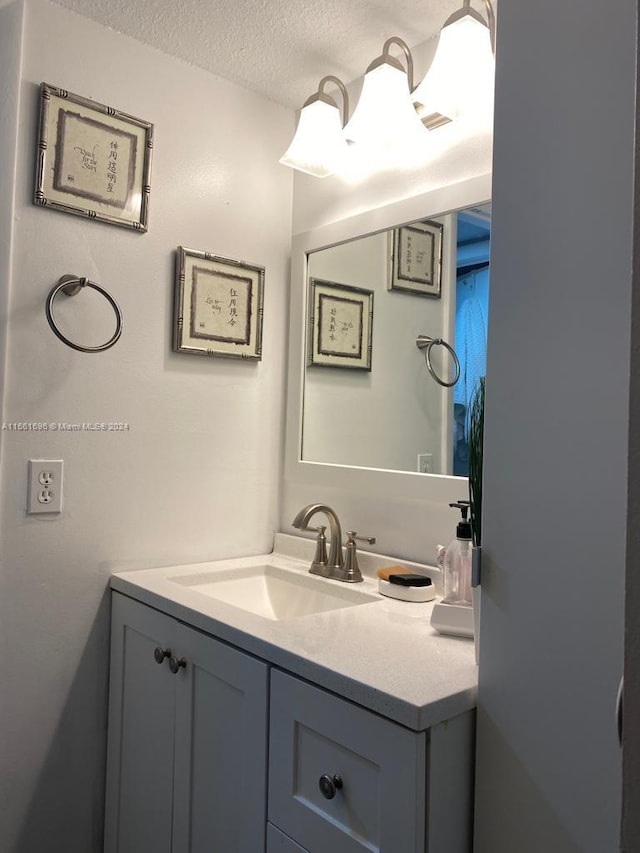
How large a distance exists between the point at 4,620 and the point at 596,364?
1278mm

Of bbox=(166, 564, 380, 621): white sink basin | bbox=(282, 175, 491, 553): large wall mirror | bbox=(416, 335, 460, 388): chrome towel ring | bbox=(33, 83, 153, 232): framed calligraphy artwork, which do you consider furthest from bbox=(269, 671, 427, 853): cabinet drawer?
bbox=(33, 83, 153, 232): framed calligraphy artwork

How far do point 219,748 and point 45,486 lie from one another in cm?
67

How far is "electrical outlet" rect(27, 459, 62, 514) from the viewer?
4.64ft

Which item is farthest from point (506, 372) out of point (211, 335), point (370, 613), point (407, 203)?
point (211, 335)

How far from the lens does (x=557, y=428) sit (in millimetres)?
860

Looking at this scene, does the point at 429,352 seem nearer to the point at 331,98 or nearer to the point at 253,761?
the point at 331,98

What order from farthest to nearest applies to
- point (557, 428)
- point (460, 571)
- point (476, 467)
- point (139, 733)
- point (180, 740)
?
point (139, 733)
point (180, 740)
point (460, 571)
point (476, 467)
point (557, 428)

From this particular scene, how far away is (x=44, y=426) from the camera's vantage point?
1.44m

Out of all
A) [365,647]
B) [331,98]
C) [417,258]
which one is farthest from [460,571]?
[331,98]

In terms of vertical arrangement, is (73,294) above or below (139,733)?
above

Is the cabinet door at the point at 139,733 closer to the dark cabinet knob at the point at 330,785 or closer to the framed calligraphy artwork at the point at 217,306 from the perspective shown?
the dark cabinet knob at the point at 330,785

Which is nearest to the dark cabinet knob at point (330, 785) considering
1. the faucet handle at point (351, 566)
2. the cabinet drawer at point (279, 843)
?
the cabinet drawer at point (279, 843)

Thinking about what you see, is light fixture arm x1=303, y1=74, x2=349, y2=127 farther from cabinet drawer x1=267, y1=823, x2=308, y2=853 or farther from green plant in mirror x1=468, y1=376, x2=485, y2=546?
cabinet drawer x1=267, y1=823, x2=308, y2=853

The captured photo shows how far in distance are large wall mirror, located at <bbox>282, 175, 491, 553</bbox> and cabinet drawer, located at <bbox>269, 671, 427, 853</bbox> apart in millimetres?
600
